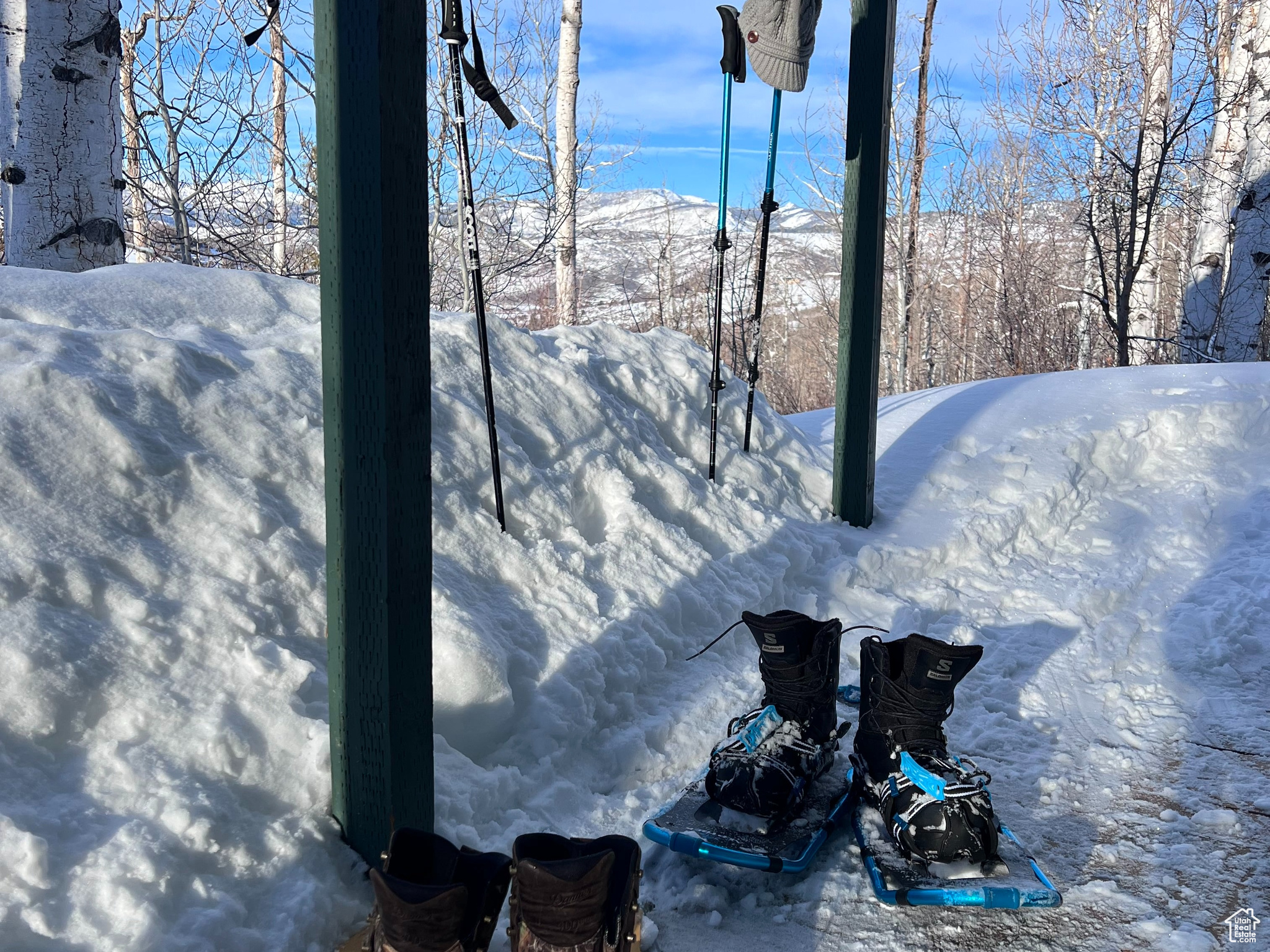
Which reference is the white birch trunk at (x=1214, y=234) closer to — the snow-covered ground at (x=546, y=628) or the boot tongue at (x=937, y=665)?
the snow-covered ground at (x=546, y=628)

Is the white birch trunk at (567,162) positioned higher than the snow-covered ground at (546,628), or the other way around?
the white birch trunk at (567,162)

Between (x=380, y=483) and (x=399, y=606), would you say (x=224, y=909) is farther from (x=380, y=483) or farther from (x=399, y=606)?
(x=380, y=483)

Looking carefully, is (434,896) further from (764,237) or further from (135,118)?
(135,118)

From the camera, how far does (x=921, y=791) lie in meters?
2.09

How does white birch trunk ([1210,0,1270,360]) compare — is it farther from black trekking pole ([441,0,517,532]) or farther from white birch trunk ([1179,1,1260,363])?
black trekking pole ([441,0,517,532])

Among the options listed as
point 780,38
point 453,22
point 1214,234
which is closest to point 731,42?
point 780,38

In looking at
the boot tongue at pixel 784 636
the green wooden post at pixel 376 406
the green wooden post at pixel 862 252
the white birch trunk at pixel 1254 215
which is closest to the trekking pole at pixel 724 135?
the green wooden post at pixel 862 252

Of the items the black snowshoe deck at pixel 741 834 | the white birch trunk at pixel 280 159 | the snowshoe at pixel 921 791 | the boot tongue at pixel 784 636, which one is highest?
the white birch trunk at pixel 280 159

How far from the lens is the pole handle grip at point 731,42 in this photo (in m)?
4.02

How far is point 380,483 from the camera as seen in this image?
1830 millimetres

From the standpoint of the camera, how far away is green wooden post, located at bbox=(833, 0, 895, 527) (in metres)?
4.36

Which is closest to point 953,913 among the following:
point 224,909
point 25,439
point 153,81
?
point 224,909

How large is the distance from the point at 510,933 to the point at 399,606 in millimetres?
674

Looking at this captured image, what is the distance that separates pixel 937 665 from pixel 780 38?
313 centimetres
